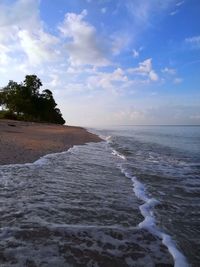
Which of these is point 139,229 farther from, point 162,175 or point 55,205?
point 162,175

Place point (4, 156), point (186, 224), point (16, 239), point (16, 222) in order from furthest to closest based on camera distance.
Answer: point (4, 156), point (186, 224), point (16, 222), point (16, 239)

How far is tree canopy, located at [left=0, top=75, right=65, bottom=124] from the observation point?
7869 centimetres

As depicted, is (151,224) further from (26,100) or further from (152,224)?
(26,100)

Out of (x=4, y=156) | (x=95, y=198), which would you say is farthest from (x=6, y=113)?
(x=95, y=198)

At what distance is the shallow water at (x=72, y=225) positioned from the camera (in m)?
4.23

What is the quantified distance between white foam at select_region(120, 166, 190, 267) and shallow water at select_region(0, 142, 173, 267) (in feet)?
0.37

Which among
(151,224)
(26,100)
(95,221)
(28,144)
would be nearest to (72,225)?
(95,221)

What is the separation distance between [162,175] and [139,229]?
22.2 feet

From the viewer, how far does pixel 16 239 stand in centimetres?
462

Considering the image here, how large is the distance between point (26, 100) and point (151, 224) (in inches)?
3046

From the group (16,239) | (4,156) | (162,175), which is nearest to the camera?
(16,239)

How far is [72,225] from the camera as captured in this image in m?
5.48

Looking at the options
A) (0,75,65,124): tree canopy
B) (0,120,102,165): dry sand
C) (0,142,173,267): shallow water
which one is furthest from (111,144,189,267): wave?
(0,75,65,124): tree canopy

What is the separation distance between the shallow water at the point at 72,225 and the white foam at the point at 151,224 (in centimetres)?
11
